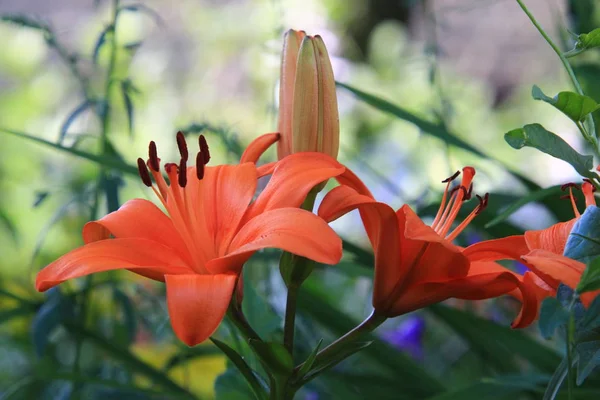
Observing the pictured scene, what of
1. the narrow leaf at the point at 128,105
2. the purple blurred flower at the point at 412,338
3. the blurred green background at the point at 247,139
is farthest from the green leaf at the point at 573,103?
the purple blurred flower at the point at 412,338

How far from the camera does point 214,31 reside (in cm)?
258

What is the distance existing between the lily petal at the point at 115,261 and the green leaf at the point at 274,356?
0.05 metres

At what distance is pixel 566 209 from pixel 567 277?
0.50 m

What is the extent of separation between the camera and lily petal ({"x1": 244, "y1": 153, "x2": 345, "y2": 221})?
41 cm

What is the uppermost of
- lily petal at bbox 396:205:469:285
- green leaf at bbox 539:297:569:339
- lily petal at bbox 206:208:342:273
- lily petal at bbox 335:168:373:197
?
lily petal at bbox 335:168:373:197

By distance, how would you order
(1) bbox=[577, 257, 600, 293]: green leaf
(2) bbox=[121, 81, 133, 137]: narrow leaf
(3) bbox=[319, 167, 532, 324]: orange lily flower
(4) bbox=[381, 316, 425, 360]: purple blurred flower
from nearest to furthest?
(1) bbox=[577, 257, 600, 293]: green leaf, (3) bbox=[319, 167, 532, 324]: orange lily flower, (2) bbox=[121, 81, 133, 137]: narrow leaf, (4) bbox=[381, 316, 425, 360]: purple blurred flower

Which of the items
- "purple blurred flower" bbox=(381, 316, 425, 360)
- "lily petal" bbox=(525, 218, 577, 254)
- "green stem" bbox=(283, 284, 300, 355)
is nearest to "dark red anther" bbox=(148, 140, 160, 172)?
"green stem" bbox=(283, 284, 300, 355)

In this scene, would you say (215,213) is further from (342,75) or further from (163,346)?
(342,75)

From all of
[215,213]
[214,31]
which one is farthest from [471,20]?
[215,213]

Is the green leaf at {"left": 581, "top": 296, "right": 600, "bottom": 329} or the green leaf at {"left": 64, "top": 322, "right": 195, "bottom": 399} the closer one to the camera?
the green leaf at {"left": 581, "top": 296, "right": 600, "bottom": 329}

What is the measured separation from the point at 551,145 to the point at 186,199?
0.68 feet

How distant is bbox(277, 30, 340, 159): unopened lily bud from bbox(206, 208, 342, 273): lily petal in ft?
0.26

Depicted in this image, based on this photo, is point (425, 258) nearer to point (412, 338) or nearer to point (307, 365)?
point (307, 365)

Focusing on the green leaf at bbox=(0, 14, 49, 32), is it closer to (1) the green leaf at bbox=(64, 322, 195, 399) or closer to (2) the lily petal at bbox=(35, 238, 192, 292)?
(1) the green leaf at bbox=(64, 322, 195, 399)
